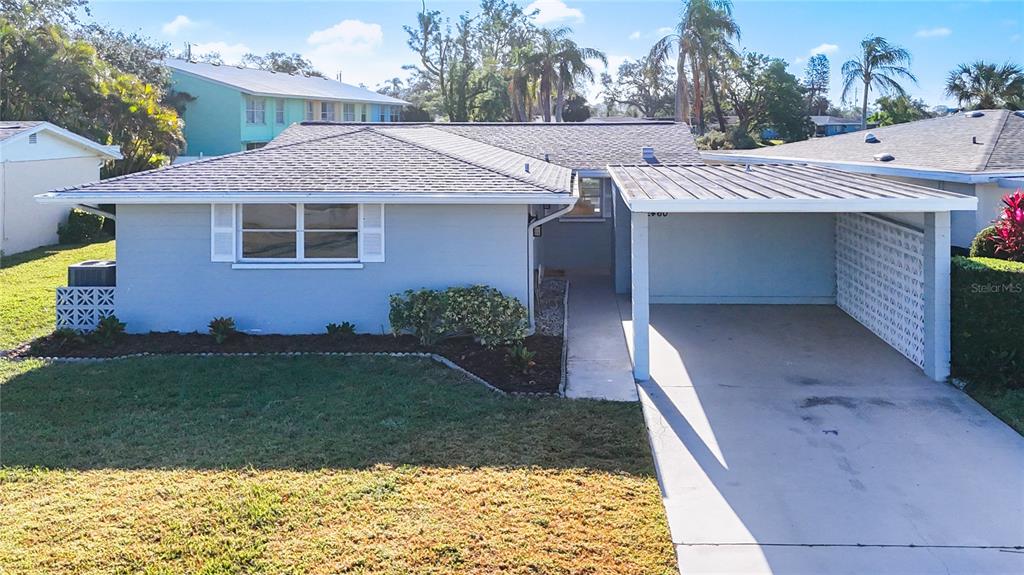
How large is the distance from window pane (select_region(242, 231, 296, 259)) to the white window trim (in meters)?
0.04

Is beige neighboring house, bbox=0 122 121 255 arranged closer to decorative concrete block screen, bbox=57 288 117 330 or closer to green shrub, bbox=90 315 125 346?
decorative concrete block screen, bbox=57 288 117 330

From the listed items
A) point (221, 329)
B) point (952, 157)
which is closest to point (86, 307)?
point (221, 329)

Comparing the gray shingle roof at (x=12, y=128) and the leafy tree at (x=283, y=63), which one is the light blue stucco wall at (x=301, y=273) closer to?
the gray shingle roof at (x=12, y=128)

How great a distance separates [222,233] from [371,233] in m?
2.15

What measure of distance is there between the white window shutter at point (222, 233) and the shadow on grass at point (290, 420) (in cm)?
191

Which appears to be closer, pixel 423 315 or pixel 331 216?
pixel 423 315

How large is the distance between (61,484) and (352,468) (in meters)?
2.36

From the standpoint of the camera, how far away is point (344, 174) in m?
12.4

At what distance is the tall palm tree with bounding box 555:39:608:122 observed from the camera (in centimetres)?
4731

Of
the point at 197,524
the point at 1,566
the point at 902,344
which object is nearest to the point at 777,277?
the point at 902,344

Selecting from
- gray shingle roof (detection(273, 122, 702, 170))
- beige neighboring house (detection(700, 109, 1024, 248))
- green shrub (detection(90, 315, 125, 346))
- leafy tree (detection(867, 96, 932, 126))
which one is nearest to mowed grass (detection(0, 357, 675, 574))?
green shrub (detection(90, 315, 125, 346))

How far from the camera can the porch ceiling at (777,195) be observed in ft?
30.7

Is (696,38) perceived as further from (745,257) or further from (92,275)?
(92,275)

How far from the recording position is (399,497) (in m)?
6.54
